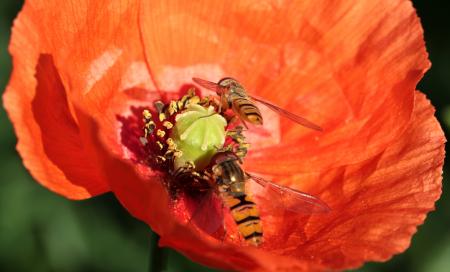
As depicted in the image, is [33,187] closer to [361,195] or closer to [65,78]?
[65,78]

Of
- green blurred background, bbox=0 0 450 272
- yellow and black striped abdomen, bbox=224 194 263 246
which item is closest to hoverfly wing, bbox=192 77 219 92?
yellow and black striped abdomen, bbox=224 194 263 246

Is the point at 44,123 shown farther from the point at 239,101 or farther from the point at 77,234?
the point at 77,234

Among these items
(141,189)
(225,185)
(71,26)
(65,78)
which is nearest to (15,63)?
(65,78)

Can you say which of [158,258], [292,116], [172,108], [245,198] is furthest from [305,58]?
[158,258]

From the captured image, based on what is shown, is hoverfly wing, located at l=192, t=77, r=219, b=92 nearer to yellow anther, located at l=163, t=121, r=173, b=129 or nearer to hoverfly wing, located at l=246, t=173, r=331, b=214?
yellow anther, located at l=163, t=121, r=173, b=129

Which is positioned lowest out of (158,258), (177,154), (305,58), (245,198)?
(158,258)

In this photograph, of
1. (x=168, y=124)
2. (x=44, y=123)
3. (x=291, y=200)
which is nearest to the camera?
(x=44, y=123)

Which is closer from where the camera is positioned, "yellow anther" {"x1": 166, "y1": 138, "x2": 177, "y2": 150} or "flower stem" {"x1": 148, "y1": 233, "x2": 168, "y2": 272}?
"flower stem" {"x1": 148, "y1": 233, "x2": 168, "y2": 272}
